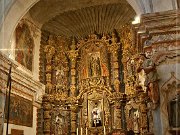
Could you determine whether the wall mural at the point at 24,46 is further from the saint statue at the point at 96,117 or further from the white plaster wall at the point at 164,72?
the white plaster wall at the point at 164,72

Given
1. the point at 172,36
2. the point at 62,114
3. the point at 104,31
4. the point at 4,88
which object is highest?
the point at 104,31

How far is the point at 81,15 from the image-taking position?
529 inches

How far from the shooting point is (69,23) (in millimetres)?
13867

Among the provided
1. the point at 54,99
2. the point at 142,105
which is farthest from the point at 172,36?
the point at 54,99

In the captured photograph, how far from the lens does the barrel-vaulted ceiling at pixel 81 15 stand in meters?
12.7

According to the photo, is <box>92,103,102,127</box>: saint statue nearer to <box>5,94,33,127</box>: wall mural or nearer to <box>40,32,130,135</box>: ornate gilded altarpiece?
<box>40,32,130,135</box>: ornate gilded altarpiece

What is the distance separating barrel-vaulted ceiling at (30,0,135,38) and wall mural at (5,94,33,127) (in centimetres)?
402

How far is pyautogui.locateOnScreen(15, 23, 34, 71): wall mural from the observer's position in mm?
11750

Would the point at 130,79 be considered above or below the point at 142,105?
above

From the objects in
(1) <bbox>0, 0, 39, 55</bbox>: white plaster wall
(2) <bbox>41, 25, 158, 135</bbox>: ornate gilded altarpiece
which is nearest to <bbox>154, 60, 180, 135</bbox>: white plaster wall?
(2) <bbox>41, 25, 158, 135</bbox>: ornate gilded altarpiece

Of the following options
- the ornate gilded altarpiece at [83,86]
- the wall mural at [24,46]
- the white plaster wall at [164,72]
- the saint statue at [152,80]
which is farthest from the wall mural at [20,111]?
the white plaster wall at [164,72]

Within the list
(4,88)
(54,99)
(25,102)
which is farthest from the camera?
(54,99)

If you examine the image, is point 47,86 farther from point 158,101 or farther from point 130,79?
point 158,101

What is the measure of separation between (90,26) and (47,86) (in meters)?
3.56
